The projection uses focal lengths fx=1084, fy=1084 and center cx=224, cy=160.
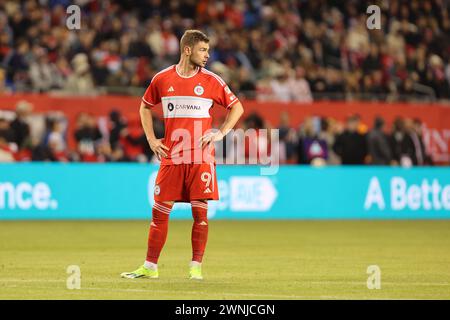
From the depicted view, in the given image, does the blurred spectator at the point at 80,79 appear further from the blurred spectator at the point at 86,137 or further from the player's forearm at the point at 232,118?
the player's forearm at the point at 232,118

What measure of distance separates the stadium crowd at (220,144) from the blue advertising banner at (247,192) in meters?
0.88

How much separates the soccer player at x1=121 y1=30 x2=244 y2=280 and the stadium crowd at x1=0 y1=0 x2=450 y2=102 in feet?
44.2

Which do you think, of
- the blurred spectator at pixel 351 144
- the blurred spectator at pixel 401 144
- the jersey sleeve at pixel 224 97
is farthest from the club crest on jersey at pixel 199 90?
the blurred spectator at pixel 401 144

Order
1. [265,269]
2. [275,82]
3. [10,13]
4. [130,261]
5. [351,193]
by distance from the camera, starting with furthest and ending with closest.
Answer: [275,82], [10,13], [351,193], [130,261], [265,269]

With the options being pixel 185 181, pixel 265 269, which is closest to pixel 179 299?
pixel 185 181

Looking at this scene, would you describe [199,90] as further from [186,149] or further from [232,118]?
[186,149]

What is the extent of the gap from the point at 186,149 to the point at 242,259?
3370 mm

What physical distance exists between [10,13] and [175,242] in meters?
10.7

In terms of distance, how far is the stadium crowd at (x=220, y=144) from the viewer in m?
23.2

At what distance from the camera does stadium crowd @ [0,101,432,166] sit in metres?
23.2

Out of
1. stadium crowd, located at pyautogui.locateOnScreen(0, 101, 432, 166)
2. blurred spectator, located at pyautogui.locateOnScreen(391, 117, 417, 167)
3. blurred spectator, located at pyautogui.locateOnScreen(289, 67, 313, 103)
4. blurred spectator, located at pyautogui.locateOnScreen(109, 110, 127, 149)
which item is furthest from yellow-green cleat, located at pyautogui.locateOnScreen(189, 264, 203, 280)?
blurred spectator, located at pyautogui.locateOnScreen(289, 67, 313, 103)

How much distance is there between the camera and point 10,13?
25.9 metres

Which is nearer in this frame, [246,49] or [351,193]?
[351,193]
